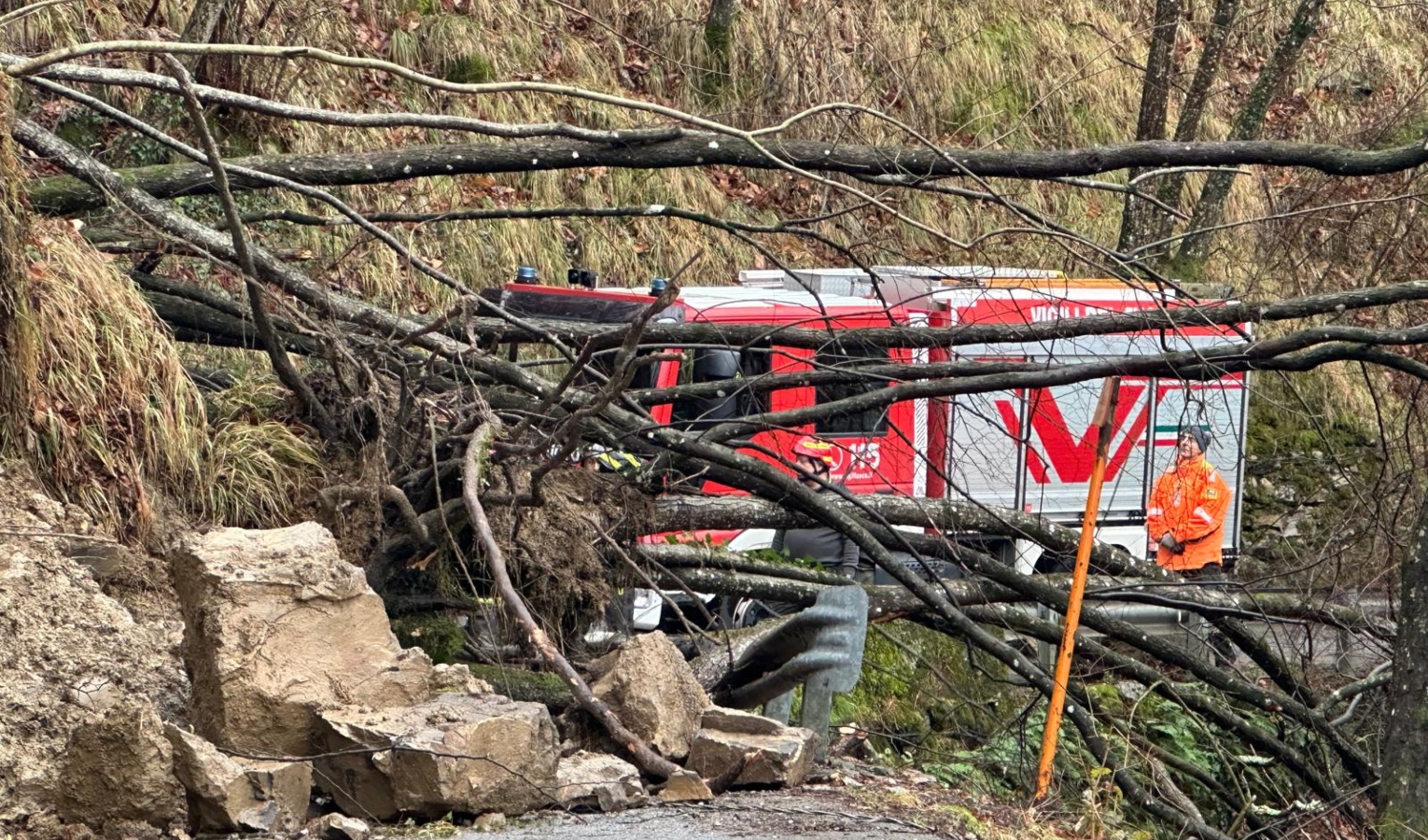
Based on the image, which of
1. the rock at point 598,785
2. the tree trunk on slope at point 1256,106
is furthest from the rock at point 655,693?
the tree trunk on slope at point 1256,106

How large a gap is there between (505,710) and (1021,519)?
3.87m

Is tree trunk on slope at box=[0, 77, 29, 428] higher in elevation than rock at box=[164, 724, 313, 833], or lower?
higher

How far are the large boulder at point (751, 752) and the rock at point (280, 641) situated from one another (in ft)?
2.91

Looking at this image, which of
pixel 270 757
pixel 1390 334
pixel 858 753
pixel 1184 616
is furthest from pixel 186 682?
pixel 1184 616

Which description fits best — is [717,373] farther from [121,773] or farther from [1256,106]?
[1256,106]

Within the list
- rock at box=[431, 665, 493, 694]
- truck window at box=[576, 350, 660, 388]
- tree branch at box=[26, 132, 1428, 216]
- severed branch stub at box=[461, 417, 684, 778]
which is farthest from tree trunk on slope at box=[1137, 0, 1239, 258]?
rock at box=[431, 665, 493, 694]

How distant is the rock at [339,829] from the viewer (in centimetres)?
402

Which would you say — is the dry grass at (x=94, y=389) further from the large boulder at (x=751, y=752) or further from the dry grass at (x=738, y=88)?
the dry grass at (x=738, y=88)

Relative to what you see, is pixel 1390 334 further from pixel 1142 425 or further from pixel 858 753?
pixel 1142 425

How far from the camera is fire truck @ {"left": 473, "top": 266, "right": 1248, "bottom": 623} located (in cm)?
758

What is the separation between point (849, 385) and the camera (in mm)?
8250

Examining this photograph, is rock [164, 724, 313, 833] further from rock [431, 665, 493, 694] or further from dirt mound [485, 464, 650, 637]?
dirt mound [485, 464, 650, 637]

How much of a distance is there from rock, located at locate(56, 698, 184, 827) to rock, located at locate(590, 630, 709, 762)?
1376mm

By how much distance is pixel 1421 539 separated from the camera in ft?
20.3
